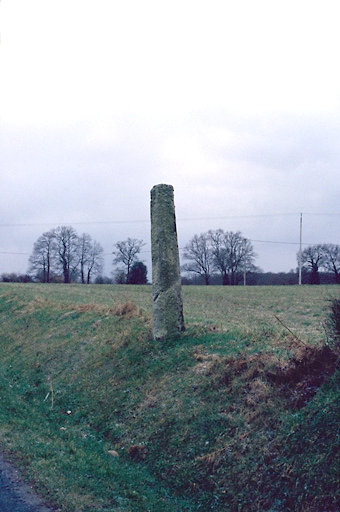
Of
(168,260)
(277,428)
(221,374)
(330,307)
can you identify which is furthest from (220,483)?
(168,260)

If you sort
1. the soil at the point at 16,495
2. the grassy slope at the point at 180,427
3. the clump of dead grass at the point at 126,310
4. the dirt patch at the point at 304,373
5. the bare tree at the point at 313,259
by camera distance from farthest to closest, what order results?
the bare tree at the point at 313,259 → the clump of dead grass at the point at 126,310 → the dirt patch at the point at 304,373 → the grassy slope at the point at 180,427 → the soil at the point at 16,495

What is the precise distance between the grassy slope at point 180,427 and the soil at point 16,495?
0.69ft

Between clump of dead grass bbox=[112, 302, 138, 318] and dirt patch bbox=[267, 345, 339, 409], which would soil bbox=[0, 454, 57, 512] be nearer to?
dirt patch bbox=[267, 345, 339, 409]

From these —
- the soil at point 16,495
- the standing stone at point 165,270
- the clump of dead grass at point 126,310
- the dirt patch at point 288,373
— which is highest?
the standing stone at point 165,270

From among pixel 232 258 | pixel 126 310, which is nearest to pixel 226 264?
pixel 232 258

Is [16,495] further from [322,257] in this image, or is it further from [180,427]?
[322,257]

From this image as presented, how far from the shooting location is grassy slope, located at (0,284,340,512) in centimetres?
589

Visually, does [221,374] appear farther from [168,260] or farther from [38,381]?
[38,381]

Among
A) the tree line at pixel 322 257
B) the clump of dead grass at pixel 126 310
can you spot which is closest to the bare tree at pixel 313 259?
the tree line at pixel 322 257

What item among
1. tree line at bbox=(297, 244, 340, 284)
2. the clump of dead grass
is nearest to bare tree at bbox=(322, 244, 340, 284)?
tree line at bbox=(297, 244, 340, 284)

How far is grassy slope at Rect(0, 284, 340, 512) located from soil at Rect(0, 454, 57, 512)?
211mm

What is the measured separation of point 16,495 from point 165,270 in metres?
6.54

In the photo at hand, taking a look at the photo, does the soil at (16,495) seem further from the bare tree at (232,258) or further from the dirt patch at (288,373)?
the bare tree at (232,258)

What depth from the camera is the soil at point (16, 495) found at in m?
5.44
